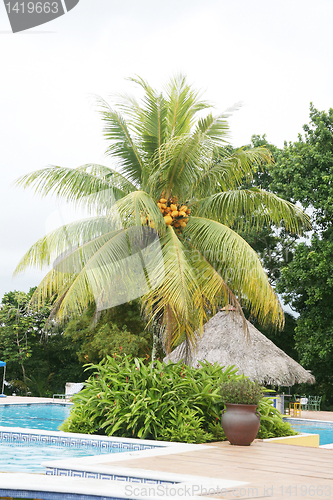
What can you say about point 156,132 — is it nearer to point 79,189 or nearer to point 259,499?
point 79,189

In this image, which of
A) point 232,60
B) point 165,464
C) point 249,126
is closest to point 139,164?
point 232,60

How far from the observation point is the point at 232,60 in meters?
14.9

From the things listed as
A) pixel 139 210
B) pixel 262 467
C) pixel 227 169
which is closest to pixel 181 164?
pixel 227 169

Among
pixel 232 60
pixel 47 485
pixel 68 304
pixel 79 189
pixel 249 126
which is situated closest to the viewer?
pixel 47 485

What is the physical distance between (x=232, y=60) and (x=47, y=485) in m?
12.9

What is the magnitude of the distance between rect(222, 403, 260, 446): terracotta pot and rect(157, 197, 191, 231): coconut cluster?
4158mm

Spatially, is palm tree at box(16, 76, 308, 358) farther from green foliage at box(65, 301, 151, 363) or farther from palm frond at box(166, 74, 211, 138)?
green foliage at box(65, 301, 151, 363)

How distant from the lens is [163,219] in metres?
10.3

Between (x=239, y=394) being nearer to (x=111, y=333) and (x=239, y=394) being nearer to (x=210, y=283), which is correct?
(x=210, y=283)

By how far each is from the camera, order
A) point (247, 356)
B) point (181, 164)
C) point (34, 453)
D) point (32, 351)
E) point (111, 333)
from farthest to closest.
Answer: point (32, 351) → point (111, 333) → point (247, 356) → point (181, 164) → point (34, 453)

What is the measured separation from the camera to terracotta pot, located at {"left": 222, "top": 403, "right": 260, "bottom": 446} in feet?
24.9

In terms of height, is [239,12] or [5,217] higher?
[239,12]

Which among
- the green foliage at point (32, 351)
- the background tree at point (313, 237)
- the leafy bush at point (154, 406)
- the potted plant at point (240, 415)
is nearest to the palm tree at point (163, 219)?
the leafy bush at point (154, 406)

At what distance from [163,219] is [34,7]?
512cm
